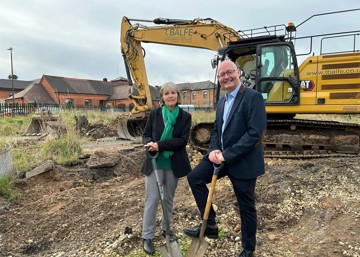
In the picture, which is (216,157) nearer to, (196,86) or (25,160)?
(25,160)

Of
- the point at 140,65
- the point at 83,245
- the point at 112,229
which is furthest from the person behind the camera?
the point at 140,65

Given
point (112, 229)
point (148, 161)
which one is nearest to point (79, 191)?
point (112, 229)

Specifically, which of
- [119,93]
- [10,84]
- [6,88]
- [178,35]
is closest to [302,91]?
[178,35]

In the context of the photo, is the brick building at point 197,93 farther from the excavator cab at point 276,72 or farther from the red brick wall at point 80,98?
the excavator cab at point 276,72

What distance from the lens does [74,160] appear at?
791 centimetres

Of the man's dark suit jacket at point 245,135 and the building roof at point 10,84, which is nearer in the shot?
the man's dark suit jacket at point 245,135

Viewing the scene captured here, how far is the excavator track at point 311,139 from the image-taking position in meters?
7.99

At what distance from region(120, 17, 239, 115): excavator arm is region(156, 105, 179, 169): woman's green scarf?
22.2 ft

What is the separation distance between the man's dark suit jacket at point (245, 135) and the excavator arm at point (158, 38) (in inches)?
275

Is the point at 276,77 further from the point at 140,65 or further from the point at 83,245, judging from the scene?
the point at 83,245

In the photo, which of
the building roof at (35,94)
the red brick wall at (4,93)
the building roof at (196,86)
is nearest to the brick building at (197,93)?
the building roof at (196,86)

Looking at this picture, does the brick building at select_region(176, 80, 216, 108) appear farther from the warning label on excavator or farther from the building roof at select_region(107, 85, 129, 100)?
the warning label on excavator

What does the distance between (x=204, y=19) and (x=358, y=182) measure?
650 cm

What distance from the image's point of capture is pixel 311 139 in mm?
8180
